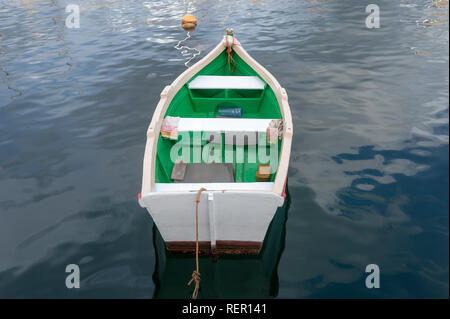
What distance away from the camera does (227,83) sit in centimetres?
954

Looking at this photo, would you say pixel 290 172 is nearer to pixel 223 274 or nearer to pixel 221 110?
pixel 221 110

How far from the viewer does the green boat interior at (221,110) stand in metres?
6.79

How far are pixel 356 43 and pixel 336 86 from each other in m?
6.52

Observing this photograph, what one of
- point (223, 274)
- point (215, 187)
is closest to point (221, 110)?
point (215, 187)

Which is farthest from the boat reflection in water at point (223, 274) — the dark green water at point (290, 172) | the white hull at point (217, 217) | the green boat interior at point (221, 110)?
the green boat interior at point (221, 110)

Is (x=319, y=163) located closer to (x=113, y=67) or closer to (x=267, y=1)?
(x=113, y=67)

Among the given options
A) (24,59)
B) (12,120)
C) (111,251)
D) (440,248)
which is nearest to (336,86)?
(440,248)

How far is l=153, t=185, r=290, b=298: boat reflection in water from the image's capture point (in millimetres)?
4934

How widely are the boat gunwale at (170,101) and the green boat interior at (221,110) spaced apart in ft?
0.89

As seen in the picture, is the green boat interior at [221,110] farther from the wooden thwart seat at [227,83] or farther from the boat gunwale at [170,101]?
the boat gunwale at [170,101]

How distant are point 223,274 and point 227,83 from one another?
653 centimetres

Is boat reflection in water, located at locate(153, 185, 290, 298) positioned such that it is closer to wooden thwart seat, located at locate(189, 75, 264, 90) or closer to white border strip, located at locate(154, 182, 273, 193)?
white border strip, located at locate(154, 182, 273, 193)

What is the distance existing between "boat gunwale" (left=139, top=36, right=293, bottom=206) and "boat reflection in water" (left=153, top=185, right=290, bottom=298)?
1678 millimetres

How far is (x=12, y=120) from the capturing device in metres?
10.1
